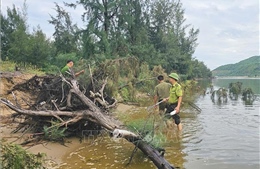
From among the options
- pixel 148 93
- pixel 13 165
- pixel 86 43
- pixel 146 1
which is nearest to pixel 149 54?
pixel 86 43

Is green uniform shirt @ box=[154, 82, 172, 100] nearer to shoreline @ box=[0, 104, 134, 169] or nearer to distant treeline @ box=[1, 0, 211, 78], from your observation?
shoreline @ box=[0, 104, 134, 169]

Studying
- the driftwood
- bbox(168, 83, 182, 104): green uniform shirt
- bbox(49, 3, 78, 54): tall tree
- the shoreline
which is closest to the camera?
the driftwood

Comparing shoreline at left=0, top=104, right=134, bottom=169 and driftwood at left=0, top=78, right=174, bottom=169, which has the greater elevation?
driftwood at left=0, top=78, right=174, bottom=169

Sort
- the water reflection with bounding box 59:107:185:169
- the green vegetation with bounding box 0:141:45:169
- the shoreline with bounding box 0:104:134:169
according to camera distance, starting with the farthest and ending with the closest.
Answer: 1. the shoreline with bounding box 0:104:134:169
2. the water reflection with bounding box 59:107:185:169
3. the green vegetation with bounding box 0:141:45:169

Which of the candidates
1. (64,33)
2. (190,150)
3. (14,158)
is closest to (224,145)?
(190,150)

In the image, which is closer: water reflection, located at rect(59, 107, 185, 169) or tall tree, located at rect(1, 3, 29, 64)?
water reflection, located at rect(59, 107, 185, 169)

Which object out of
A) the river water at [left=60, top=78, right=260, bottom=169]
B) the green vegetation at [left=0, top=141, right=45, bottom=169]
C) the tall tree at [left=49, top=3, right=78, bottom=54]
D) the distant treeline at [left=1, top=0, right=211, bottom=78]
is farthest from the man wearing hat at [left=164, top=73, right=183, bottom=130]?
the tall tree at [left=49, top=3, right=78, bottom=54]

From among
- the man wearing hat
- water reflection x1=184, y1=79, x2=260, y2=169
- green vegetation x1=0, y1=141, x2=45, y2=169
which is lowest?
water reflection x1=184, y1=79, x2=260, y2=169

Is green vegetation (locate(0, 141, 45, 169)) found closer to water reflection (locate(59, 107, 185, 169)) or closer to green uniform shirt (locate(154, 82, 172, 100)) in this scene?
water reflection (locate(59, 107, 185, 169))

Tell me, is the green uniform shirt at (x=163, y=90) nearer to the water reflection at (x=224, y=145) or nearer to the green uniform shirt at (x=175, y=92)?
the green uniform shirt at (x=175, y=92)

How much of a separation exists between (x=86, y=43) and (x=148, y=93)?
18.2 meters

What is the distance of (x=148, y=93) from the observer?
1602 cm

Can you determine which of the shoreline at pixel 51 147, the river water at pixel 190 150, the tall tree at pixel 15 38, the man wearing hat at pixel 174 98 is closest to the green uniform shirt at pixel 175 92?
the man wearing hat at pixel 174 98

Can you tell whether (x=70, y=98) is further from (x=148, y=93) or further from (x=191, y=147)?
(x=148, y=93)
